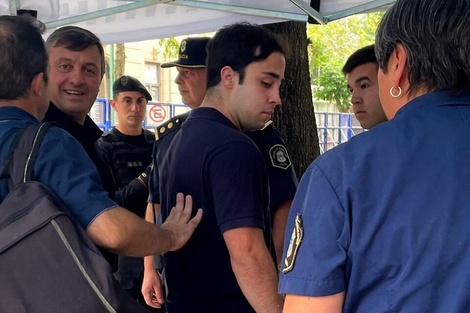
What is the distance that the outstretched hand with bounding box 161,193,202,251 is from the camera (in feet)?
5.87

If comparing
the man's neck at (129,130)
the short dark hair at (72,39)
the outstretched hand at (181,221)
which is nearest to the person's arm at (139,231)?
the outstretched hand at (181,221)

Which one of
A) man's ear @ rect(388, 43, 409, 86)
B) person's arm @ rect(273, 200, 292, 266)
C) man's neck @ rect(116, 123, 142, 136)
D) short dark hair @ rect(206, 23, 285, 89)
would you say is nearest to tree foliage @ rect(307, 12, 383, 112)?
man's neck @ rect(116, 123, 142, 136)

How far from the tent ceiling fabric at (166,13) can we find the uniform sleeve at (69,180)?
1.89 metres

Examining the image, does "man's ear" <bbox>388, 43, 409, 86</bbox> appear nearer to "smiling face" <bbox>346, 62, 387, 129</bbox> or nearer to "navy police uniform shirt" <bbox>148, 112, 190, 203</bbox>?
"navy police uniform shirt" <bbox>148, 112, 190, 203</bbox>

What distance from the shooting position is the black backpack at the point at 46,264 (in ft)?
4.32

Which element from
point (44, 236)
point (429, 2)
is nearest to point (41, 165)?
point (44, 236)

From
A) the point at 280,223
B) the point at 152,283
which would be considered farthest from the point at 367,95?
the point at 152,283

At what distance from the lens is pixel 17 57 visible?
5.30 ft

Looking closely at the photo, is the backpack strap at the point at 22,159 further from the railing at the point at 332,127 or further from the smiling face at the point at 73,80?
the railing at the point at 332,127

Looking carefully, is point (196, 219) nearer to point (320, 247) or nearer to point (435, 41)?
point (320, 247)

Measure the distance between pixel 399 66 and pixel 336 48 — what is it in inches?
884

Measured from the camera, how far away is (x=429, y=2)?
3.69 ft

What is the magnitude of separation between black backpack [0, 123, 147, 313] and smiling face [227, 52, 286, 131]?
82 cm

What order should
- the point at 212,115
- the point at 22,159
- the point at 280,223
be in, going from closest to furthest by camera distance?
the point at 22,159
the point at 212,115
the point at 280,223
